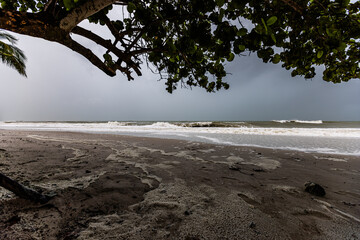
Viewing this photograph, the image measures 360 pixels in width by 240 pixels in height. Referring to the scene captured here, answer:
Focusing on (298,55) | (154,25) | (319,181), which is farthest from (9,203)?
(319,181)

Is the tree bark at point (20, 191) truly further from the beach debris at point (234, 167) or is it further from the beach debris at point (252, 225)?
the beach debris at point (234, 167)

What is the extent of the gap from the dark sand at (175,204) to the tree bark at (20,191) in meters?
0.07

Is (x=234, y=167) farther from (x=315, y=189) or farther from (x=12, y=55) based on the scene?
(x=12, y=55)

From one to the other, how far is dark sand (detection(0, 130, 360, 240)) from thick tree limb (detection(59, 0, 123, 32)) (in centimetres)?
195

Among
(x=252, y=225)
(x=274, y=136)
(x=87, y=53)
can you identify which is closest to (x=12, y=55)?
(x=87, y=53)

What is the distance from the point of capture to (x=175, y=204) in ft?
4.93

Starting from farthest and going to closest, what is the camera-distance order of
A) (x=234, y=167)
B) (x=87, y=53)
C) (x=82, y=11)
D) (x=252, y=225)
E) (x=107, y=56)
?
(x=234, y=167) → (x=87, y=53) → (x=107, y=56) → (x=82, y=11) → (x=252, y=225)

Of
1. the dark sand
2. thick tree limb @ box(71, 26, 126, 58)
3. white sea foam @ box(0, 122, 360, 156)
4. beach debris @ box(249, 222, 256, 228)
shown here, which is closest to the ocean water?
white sea foam @ box(0, 122, 360, 156)

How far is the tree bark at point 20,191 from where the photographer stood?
1.18 m

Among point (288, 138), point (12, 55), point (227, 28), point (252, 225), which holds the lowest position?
point (252, 225)

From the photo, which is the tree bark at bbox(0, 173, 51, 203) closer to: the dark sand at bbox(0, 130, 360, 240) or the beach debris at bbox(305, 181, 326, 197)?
the dark sand at bbox(0, 130, 360, 240)

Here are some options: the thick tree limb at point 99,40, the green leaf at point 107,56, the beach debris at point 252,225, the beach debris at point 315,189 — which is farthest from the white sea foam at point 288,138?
the green leaf at point 107,56

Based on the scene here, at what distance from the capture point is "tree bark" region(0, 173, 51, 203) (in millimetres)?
1175

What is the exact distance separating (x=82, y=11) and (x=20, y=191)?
6.32 feet
